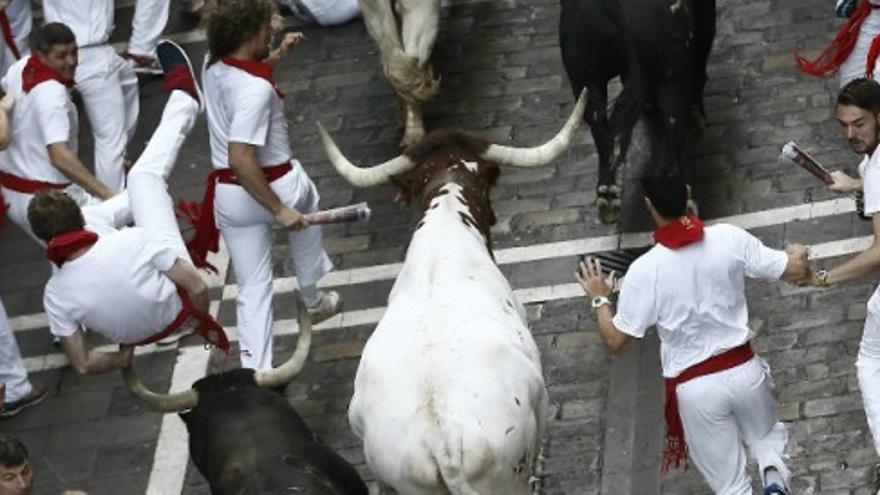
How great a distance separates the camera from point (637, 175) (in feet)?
50.3

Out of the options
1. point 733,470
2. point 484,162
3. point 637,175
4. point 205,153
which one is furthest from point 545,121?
point 733,470

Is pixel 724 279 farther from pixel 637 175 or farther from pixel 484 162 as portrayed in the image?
pixel 637 175

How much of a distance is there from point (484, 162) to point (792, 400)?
2224mm

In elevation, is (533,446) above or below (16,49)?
above

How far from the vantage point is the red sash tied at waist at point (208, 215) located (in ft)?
44.1

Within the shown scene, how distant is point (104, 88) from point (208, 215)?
226 cm

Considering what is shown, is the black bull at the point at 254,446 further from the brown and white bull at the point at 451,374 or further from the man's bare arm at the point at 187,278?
the man's bare arm at the point at 187,278

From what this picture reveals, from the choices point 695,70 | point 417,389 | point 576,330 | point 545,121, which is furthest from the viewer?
point 545,121

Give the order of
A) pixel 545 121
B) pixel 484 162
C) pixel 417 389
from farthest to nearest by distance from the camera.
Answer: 1. pixel 545 121
2. pixel 484 162
3. pixel 417 389

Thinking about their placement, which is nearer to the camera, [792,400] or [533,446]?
[533,446]

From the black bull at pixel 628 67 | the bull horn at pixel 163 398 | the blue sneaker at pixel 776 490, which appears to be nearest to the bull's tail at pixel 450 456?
the bull horn at pixel 163 398

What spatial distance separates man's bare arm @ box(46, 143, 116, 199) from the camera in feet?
46.1

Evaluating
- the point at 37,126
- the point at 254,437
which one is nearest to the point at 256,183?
the point at 37,126

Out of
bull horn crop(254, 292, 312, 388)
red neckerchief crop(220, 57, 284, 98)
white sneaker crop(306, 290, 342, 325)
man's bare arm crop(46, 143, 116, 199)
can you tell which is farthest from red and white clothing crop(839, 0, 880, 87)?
man's bare arm crop(46, 143, 116, 199)
